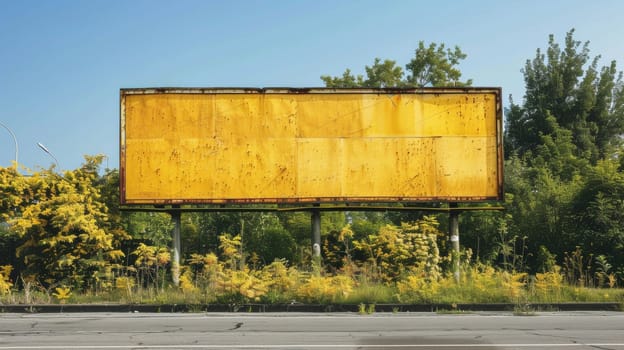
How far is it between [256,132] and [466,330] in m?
9.41

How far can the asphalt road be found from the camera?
366 inches

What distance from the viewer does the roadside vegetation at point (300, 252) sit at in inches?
603

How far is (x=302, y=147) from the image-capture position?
18.2m

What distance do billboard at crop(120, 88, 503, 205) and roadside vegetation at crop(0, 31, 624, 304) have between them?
1419mm

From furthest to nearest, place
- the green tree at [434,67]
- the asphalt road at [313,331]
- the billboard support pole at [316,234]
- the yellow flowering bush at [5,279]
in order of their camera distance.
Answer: the green tree at [434,67]
the billboard support pole at [316,234]
the yellow flowering bush at [5,279]
the asphalt road at [313,331]

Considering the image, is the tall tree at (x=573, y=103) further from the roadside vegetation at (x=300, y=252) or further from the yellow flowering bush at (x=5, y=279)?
the yellow flowering bush at (x=5, y=279)

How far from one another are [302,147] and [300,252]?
16.8 ft

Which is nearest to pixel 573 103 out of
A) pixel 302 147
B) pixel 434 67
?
pixel 434 67

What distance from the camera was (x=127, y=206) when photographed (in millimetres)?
18438

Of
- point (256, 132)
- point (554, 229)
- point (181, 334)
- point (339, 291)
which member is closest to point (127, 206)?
point (256, 132)

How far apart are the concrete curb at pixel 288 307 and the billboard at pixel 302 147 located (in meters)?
4.05

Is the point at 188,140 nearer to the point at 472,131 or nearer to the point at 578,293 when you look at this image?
the point at 472,131

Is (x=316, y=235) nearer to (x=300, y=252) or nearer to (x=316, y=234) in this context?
(x=316, y=234)

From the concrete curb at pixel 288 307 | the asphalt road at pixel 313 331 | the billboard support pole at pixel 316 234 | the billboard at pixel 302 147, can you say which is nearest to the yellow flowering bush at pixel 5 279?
the concrete curb at pixel 288 307
